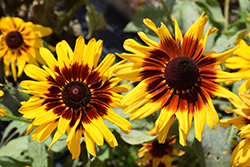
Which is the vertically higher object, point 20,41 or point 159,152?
point 20,41

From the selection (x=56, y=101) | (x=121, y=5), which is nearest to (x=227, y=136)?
(x=56, y=101)

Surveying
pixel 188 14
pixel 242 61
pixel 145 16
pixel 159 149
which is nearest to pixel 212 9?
pixel 188 14

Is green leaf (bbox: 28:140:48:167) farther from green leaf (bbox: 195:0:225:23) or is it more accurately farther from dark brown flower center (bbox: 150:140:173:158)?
green leaf (bbox: 195:0:225:23)

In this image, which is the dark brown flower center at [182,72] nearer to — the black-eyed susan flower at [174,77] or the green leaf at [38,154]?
the black-eyed susan flower at [174,77]

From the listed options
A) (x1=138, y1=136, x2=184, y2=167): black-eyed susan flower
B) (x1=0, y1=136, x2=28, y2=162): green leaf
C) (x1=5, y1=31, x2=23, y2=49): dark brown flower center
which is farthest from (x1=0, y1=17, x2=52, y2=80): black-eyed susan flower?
(x1=138, y1=136, x2=184, y2=167): black-eyed susan flower

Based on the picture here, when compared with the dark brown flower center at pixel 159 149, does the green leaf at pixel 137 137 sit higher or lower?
higher

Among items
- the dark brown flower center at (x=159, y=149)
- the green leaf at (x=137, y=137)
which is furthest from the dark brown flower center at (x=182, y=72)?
the dark brown flower center at (x=159, y=149)

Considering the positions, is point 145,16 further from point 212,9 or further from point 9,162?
point 9,162
